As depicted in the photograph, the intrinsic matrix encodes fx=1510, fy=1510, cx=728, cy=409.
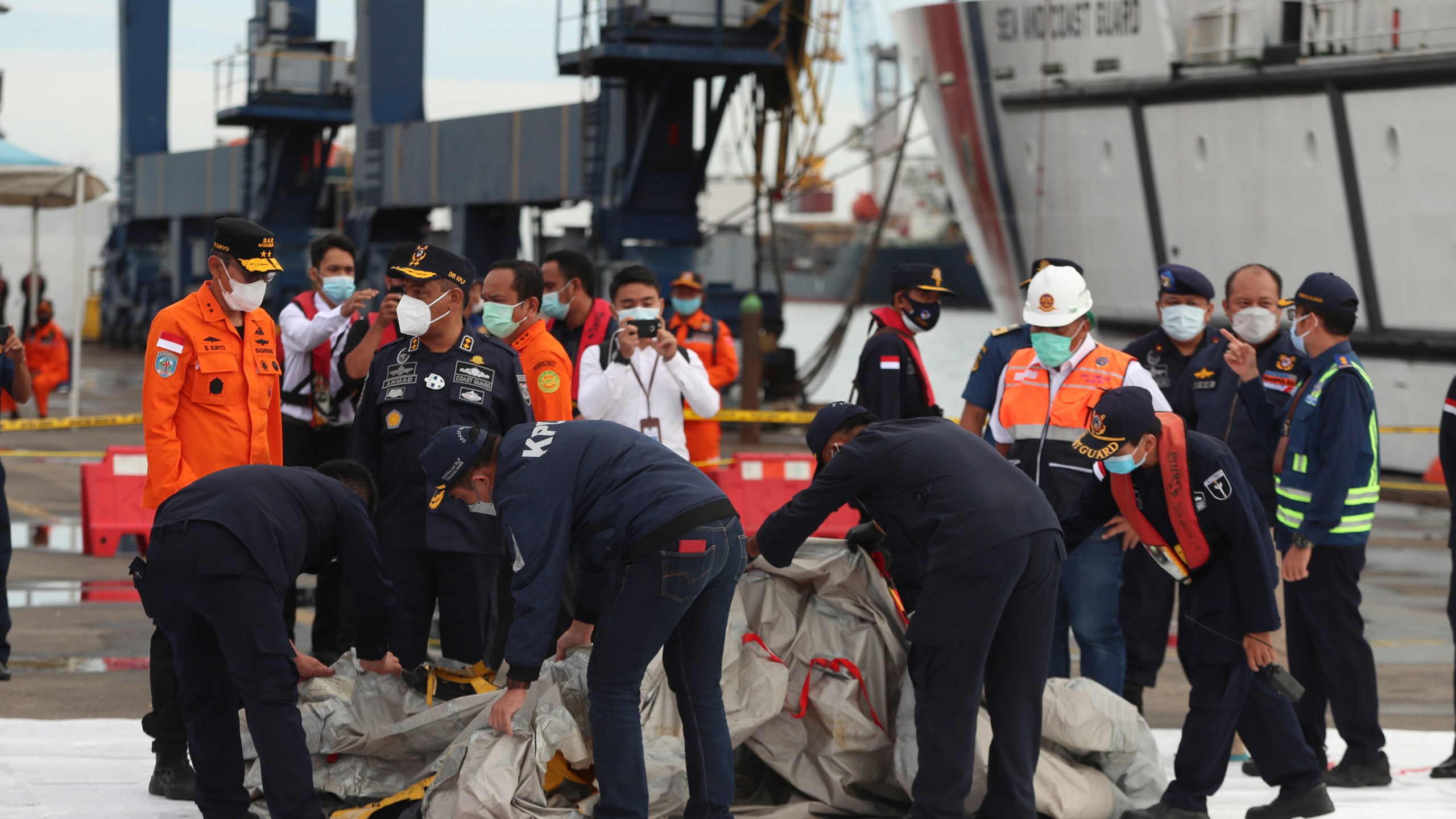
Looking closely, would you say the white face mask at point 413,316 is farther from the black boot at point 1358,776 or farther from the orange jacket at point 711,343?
the black boot at point 1358,776

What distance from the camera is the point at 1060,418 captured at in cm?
561

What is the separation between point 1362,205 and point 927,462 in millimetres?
10771

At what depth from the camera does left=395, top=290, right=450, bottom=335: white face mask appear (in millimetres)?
5371

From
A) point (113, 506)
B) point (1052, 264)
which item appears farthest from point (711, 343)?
point (113, 506)

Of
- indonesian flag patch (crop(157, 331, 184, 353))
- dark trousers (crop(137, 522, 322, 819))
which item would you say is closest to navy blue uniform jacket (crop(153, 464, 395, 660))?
dark trousers (crop(137, 522, 322, 819))

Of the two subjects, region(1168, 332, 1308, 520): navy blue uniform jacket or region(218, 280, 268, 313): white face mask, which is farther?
region(1168, 332, 1308, 520): navy blue uniform jacket

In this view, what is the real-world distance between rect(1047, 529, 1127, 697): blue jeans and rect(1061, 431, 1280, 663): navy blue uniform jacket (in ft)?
2.12

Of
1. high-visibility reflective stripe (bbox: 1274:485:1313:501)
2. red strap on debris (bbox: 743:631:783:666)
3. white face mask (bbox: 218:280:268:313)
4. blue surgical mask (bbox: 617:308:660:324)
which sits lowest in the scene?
red strap on debris (bbox: 743:631:783:666)

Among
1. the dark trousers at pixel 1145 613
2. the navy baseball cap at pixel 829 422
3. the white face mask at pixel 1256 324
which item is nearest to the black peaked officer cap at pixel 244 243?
the navy baseball cap at pixel 829 422

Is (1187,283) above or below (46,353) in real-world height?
above

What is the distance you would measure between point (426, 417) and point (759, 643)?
4.92 ft

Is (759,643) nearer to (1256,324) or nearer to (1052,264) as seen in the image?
(1052,264)

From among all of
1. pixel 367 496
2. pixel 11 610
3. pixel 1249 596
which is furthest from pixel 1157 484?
pixel 11 610

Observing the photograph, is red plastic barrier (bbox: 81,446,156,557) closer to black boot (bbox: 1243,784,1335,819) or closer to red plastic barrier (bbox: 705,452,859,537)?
red plastic barrier (bbox: 705,452,859,537)
